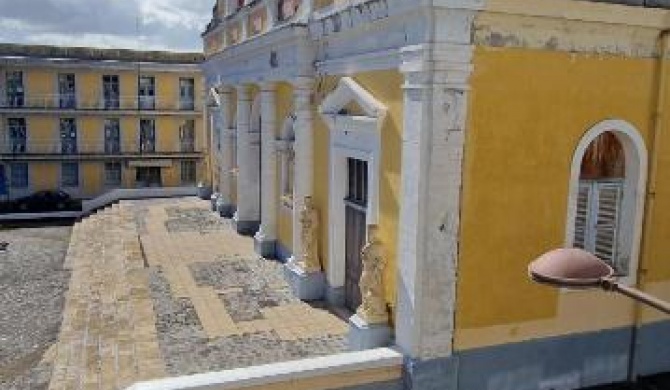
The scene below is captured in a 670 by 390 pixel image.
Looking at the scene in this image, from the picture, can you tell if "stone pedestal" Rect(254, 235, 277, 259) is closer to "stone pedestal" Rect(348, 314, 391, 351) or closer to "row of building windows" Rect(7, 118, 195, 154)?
"stone pedestal" Rect(348, 314, 391, 351)

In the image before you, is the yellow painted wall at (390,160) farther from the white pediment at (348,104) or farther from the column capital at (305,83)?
the column capital at (305,83)

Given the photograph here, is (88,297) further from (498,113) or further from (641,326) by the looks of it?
(641,326)

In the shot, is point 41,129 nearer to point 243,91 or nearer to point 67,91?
point 67,91

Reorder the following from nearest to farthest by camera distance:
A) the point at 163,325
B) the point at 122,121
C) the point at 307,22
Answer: the point at 163,325, the point at 307,22, the point at 122,121

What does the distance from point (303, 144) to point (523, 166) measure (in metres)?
4.36

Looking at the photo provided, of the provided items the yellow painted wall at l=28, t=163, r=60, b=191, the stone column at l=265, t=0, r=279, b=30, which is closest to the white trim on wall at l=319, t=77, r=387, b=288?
the stone column at l=265, t=0, r=279, b=30

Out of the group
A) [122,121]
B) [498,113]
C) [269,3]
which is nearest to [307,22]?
[269,3]

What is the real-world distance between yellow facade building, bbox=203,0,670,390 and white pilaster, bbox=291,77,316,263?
101 cm

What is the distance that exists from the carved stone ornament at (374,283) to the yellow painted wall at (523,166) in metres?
1.08

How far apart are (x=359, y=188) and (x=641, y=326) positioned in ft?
14.6

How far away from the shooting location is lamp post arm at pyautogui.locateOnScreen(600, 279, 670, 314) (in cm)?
257

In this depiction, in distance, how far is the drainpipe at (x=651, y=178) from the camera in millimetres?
8086

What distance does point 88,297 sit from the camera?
11000 millimetres

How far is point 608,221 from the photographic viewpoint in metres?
8.41
